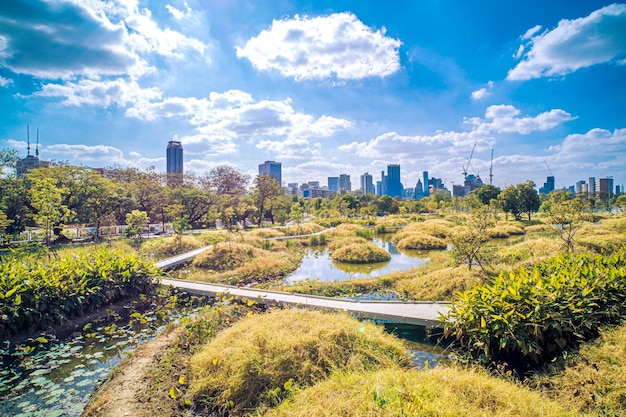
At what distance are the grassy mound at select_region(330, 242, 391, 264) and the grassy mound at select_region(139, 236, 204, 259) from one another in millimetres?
8838

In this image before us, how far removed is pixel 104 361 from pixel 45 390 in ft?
3.16

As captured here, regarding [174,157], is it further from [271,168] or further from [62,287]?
[62,287]

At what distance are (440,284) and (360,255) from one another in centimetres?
700

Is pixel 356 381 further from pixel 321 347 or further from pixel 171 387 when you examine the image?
pixel 171 387

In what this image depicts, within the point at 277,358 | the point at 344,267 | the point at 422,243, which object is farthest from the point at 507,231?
the point at 277,358

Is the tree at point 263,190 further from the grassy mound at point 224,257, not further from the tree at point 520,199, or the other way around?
the tree at point 520,199

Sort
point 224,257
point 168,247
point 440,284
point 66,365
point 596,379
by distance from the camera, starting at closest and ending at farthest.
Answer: point 596,379 < point 66,365 < point 440,284 < point 224,257 < point 168,247

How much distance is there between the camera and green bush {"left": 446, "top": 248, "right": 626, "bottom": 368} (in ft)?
16.2

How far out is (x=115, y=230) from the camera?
85.8ft

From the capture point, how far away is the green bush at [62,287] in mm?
6184

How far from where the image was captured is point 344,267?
1504 centimetres

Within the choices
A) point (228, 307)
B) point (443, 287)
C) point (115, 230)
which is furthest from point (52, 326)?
point (115, 230)

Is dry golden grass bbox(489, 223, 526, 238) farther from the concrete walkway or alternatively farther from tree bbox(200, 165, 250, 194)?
tree bbox(200, 165, 250, 194)

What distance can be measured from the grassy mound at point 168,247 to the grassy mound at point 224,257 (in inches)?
117
